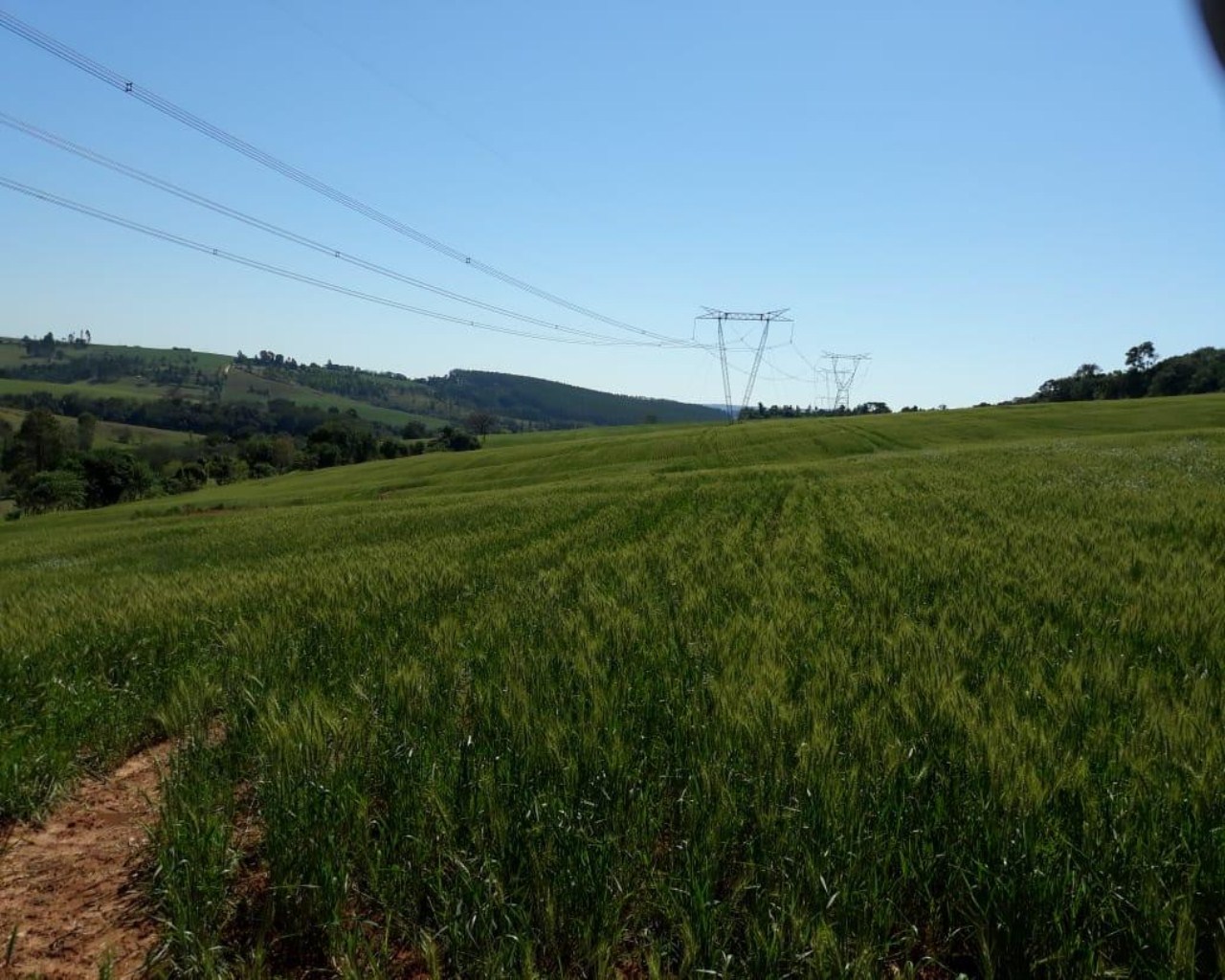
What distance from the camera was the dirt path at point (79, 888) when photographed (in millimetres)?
2691

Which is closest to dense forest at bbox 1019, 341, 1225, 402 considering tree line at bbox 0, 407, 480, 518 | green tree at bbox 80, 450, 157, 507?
tree line at bbox 0, 407, 480, 518

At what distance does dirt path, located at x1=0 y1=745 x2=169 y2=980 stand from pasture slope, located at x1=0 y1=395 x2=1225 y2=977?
0.18 meters

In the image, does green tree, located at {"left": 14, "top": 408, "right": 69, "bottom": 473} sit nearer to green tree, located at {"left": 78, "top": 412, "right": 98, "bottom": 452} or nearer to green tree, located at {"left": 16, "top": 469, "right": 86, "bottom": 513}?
green tree, located at {"left": 16, "top": 469, "right": 86, "bottom": 513}

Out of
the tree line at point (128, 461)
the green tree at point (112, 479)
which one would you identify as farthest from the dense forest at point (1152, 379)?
the green tree at point (112, 479)

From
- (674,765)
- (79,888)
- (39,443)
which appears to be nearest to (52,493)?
(39,443)

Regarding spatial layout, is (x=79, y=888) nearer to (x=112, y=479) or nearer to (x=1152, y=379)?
(x=112, y=479)

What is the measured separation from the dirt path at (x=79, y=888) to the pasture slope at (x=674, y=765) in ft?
0.58

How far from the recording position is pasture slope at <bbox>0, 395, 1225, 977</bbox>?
240cm

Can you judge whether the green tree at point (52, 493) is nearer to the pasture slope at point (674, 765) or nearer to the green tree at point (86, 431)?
the green tree at point (86, 431)

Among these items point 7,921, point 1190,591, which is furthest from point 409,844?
point 1190,591

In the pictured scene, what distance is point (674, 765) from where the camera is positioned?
3.45 meters

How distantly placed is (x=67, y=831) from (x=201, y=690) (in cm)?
126

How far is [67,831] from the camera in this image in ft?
Answer: 12.1

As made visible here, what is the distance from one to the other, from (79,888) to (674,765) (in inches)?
112
